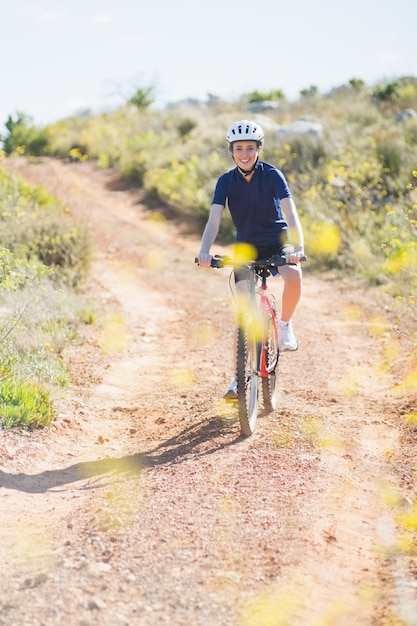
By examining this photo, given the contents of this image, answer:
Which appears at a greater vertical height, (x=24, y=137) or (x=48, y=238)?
(x=24, y=137)

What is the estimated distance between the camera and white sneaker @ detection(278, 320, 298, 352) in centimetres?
546

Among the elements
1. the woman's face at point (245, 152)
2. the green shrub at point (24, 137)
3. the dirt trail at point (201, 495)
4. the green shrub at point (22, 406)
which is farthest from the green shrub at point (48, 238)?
the green shrub at point (24, 137)

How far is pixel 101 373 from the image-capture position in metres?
7.18

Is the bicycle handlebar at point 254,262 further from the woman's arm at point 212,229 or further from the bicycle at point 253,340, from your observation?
the woman's arm at point 212,229

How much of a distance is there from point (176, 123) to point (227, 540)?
25016 mm

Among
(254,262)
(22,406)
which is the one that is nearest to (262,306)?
(254,262)

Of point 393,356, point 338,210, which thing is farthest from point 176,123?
point 393,356

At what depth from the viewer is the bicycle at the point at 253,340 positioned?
498cm

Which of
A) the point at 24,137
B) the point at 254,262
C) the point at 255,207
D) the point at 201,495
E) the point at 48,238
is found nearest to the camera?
the point at 201,495

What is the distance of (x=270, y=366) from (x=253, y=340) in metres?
0.49

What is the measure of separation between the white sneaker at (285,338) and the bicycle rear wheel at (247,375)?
307 mm

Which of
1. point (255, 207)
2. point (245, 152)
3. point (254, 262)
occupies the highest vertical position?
point (245, 152)

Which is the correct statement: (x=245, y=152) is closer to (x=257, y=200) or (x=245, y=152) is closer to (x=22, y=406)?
(x=257, y=200)

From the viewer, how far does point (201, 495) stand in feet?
14.1
